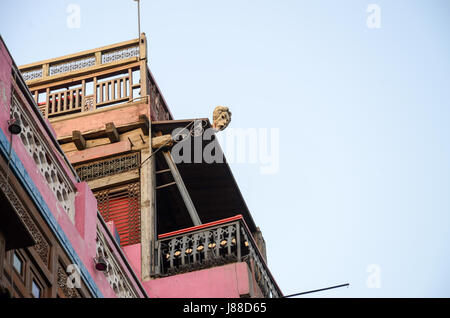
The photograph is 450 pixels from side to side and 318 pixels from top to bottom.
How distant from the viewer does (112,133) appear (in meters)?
17.3

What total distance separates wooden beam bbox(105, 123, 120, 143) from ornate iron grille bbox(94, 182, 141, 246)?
3.34 feet

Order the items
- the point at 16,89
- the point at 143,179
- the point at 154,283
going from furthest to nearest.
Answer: the point at 143,179 < the point at 154,283 < the point at 16,89

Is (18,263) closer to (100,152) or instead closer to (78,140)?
(100,152)

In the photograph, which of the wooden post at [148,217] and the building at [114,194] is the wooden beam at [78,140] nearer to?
the building at [114,194]

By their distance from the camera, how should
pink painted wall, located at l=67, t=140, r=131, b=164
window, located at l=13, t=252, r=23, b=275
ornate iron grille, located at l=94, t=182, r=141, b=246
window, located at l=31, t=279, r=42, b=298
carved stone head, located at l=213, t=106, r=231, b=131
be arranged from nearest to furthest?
window, located at l=13, t=252, r=23, b=275, window, located at l=31, t=279, r=42, b=298, ornate iron grille, located at l=94, t=182, r=141, b=246, pink painted wall, located at l=67, t=140, r=131, b=164, carved stone head, located at l=213, t=106, r=231, b=131

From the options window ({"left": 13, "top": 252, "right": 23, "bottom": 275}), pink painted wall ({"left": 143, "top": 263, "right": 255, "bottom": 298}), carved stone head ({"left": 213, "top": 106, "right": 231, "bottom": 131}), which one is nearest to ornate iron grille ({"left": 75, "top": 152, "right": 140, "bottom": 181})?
carved stone head ({"left": 213, "top": 106, "right": 231, "bottom": 131})

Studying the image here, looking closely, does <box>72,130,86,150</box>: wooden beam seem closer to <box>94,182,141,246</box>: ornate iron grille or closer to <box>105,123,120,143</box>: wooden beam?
<box>105,123,120,143</box>: wooden beam

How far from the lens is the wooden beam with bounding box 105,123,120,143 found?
17.3 meters

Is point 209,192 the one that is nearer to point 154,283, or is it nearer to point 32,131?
point 154,283

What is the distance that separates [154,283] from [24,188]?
6.30 metres

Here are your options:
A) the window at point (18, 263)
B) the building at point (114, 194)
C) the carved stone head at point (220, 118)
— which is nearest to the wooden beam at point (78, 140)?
the building at point (114, 194)

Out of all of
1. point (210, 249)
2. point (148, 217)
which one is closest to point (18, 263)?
point (210, 249)
